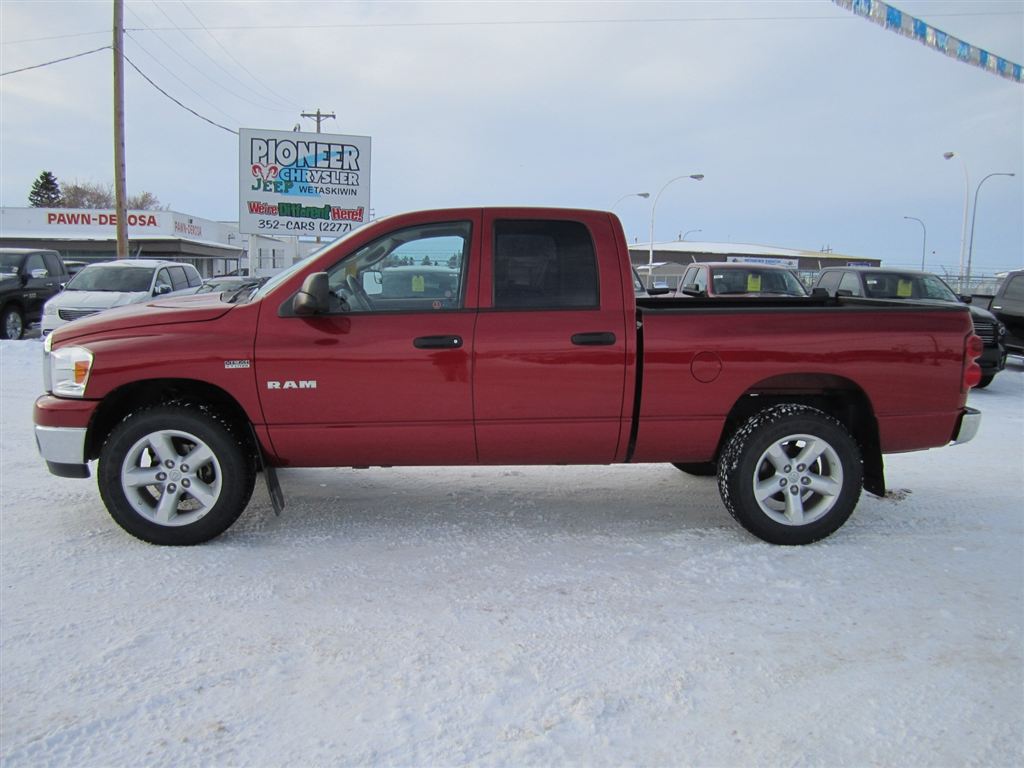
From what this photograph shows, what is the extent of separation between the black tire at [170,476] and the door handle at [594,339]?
1899 mm

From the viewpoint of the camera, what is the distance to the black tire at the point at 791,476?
420cm

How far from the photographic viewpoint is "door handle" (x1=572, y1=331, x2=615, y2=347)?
410cm

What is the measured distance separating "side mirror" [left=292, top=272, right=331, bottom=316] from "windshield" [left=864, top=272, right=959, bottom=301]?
11098 millimetres

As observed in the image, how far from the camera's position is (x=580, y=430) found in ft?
13.8

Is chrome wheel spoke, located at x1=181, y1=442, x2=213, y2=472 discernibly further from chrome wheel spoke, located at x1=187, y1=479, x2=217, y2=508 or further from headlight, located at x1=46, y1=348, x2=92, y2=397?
headlight, located at x1=46, y1=348, x2=92, y2=397

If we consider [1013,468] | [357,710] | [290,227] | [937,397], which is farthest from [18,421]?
[290,227]

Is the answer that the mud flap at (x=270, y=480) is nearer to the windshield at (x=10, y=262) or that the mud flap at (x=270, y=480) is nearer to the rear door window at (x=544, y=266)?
the rear door window at (x=544, y=266)

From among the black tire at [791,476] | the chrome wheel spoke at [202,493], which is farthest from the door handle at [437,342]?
the black tire at [791,476]

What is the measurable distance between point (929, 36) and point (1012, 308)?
190 inches

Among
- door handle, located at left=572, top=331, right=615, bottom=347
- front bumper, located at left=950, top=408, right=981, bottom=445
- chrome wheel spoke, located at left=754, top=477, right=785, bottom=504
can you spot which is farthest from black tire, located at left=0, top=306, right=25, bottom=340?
front bumper, located at left=950, top=408, right=981, bottom=445

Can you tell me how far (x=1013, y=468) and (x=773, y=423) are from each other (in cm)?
336

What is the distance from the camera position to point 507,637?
3.18 meters

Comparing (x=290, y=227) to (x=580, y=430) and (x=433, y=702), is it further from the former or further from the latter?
(x=433, y=702)

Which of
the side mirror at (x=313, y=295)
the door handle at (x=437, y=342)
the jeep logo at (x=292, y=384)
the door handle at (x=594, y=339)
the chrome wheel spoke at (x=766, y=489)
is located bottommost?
the chrome wheel spoke at (x=766, y=489)
